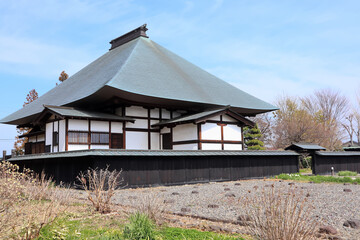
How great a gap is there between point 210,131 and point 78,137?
7.62 m

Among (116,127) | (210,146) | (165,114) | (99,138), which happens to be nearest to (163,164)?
(210,146)

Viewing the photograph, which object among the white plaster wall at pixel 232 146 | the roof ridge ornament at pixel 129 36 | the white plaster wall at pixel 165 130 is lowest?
the white plaster wall at pixel 232 146

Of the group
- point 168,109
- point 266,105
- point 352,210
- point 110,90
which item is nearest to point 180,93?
point 168,109

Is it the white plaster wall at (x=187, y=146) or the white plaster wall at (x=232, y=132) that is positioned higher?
the white plaster wall at (x=232, y=132)

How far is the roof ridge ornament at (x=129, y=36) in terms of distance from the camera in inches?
1058

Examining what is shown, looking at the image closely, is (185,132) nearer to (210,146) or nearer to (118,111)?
(210,146)

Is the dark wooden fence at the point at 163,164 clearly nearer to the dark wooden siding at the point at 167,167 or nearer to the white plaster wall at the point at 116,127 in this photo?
the dark wooden siding at the point at 167,167

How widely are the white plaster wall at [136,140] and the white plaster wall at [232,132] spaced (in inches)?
200

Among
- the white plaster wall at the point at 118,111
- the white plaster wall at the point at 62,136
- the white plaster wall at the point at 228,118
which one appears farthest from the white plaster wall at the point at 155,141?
the white plaster wall at the point at 62,136

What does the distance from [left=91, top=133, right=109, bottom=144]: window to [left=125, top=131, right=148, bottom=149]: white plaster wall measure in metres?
1.37

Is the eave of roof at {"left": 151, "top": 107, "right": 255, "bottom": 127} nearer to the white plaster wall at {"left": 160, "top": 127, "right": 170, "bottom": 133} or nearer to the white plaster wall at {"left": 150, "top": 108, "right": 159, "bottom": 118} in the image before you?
the white plaster wall at {"left": 160, "top": 127, "right": 170, "bottom": 133}

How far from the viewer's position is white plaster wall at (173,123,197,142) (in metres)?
19.2

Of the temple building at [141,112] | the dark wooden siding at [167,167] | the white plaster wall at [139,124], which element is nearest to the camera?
the dark wooden siding at [167,167]

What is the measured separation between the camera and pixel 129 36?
28.1 metres
